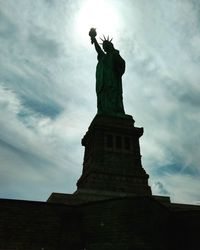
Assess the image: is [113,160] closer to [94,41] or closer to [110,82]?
[110,82]

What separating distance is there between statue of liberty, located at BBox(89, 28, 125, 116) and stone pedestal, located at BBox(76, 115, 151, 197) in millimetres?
1443

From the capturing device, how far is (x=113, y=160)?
27.0m

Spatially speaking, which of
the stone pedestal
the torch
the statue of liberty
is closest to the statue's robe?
the statue of liberty

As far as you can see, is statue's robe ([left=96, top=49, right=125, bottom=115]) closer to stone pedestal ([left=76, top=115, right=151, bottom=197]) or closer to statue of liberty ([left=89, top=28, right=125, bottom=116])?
statue of liberty ([left=89, top=28, right=125, bottom=116])

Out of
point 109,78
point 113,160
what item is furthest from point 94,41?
point 113,160

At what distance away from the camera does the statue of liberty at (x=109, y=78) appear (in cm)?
3042

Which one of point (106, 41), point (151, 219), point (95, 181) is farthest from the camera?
point (106, 41)

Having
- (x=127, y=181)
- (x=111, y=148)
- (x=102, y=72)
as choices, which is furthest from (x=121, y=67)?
(x=127, y=181)

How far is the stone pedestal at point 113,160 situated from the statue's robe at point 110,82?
142cm

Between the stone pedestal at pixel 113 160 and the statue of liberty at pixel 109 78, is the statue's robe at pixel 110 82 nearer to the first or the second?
the statue of liberty at pixel 109 78

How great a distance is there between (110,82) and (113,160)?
25.9 feet

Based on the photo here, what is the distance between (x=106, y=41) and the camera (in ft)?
110

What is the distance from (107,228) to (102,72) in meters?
16.5

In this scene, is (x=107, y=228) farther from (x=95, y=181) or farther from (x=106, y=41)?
(x=106, y=41)
